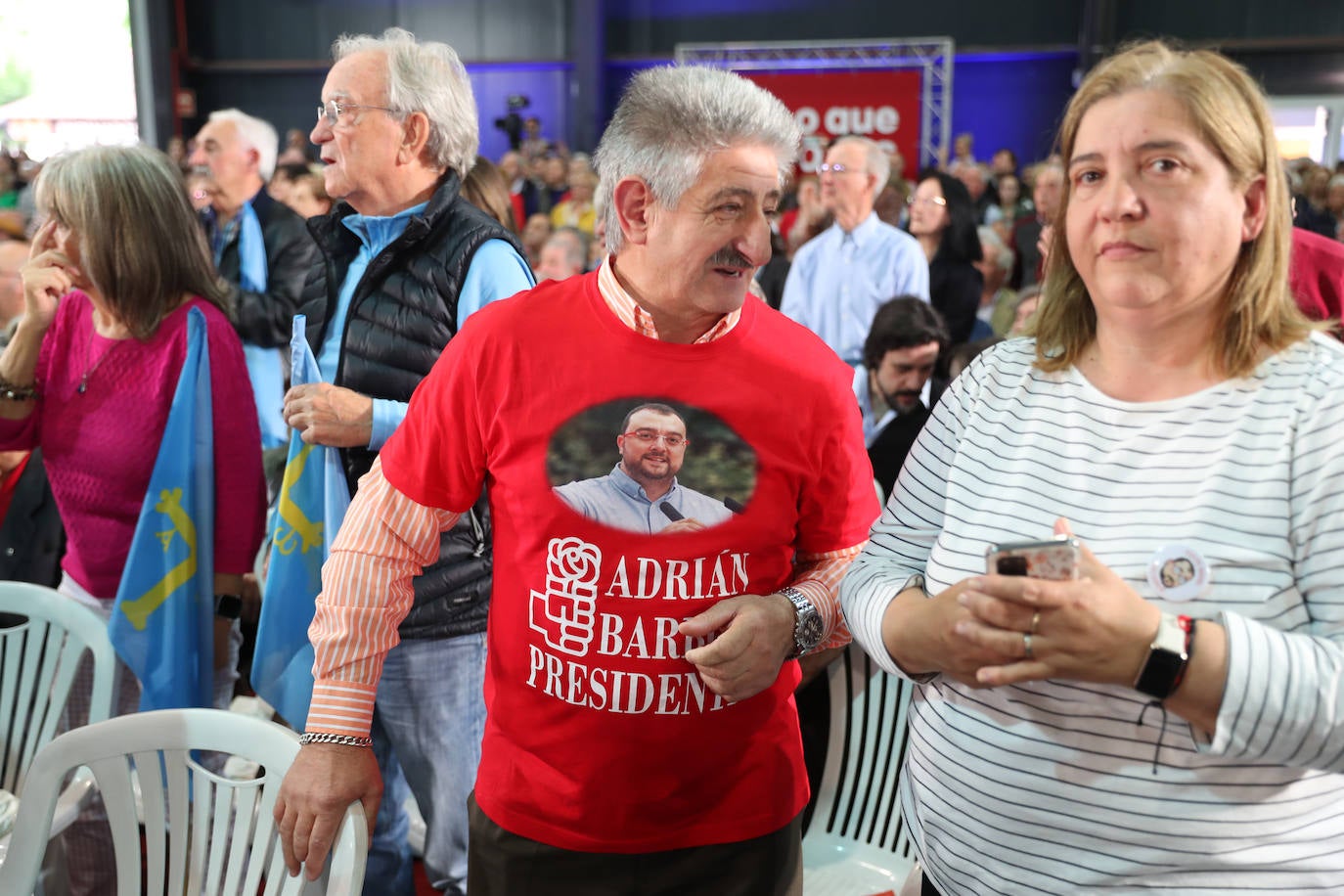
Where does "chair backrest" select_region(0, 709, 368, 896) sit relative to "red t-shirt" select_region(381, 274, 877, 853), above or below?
below

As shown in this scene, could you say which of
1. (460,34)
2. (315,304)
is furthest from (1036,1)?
(315,304)

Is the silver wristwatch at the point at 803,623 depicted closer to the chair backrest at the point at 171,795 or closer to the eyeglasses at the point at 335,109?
the chair backrest at the point at 171,795

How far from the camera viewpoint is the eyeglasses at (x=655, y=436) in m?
1.19

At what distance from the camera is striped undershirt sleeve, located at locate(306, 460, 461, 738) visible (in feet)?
4.17

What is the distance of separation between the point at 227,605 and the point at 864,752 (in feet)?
4.27

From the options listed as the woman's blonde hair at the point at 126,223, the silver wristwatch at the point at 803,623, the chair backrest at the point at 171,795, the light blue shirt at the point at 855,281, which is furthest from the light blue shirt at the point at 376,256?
the light blue shirt at the point at 855,281

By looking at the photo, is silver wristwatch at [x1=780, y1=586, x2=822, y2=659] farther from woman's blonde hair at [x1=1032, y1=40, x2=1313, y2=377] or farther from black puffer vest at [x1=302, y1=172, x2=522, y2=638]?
black puffer vest at [x1=302, y1=172, x2=522, y2=638]

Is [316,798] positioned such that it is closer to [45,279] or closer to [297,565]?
[297,565]

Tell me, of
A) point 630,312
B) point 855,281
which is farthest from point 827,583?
point 855,281

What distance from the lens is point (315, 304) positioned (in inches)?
76.5

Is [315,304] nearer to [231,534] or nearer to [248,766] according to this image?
[231,534]

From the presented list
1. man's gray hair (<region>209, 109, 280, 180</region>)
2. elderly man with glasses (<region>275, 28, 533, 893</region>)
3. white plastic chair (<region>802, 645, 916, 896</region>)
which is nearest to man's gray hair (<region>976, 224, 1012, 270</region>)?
man's gray hair (<region>209, 109, 280, 180</region>)

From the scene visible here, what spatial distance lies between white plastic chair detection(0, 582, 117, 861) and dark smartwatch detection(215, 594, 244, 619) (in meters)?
0.21

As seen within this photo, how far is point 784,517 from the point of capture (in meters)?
1.24
